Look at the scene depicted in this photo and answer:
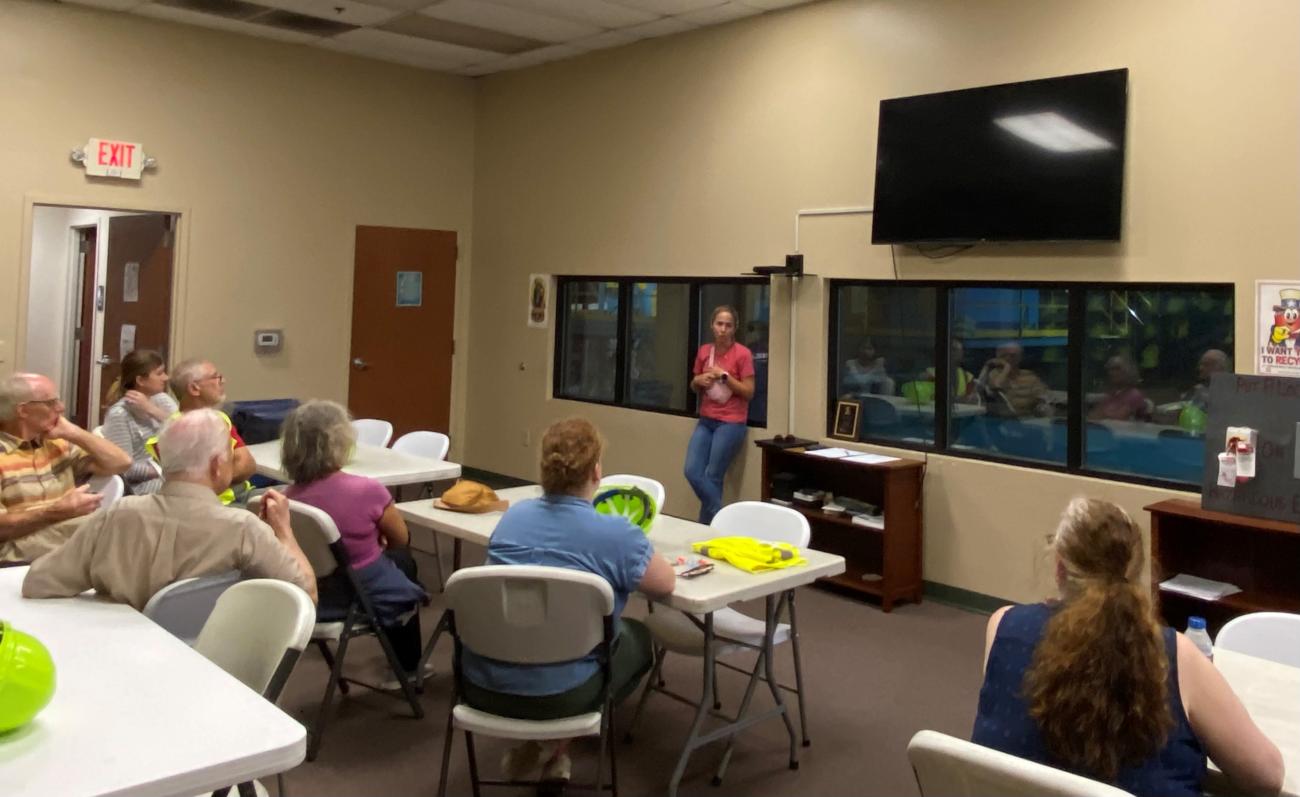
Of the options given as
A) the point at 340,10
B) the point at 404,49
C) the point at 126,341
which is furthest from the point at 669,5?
the point at 126,341

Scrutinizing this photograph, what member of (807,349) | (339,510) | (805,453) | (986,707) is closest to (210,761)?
(986,707)

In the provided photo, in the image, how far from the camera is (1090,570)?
1838mm

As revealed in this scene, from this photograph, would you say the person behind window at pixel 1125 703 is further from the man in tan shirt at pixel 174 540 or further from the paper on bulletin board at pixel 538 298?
the paper on bulletin board at pixel 538 298

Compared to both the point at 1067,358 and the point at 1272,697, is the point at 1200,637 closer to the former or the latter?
the point at 1272,697

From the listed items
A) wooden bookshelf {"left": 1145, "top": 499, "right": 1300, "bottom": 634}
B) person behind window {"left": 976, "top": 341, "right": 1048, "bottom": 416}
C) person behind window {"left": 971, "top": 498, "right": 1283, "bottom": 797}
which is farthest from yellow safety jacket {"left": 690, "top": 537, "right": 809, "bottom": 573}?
person behind window {"left": 976, "top": 341, "right": 1048, "bottom": 416}

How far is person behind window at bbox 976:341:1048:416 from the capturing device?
511 cm

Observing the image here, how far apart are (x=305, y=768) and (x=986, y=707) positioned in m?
2.27

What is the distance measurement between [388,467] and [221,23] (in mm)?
4054

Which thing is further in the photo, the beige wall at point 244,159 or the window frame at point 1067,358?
the beige wall at point 244,159

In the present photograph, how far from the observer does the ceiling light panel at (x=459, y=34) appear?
677cm

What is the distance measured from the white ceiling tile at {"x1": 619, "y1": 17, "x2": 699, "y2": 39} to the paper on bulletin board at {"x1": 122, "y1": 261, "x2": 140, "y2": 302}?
12.9 ft

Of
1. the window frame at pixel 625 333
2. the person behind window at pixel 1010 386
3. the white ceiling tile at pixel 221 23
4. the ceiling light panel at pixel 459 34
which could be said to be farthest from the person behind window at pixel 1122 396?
the white ceiling tile at pixel 221 23

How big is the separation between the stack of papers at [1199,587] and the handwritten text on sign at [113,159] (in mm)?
6574

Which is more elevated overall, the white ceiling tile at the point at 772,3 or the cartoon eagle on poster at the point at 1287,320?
the white ceiling tile at the point at 772,3
